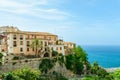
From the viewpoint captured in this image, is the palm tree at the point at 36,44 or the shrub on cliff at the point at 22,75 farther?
the palm tree at the point at 36,44

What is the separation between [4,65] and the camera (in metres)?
58.6

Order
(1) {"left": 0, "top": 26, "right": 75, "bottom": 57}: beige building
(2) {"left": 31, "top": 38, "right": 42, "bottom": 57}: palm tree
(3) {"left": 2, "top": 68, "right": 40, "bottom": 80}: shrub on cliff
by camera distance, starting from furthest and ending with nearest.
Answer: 1. (2) {"left": 31, "top": 38, "right": 42, "bottom": 57}: palm tree
2. (1) {"left": 0, "top": 26, "right": 75, "bottom": 57}: beige building
3. (3) {"left": 2, "top": 68, "right": 40, "bottom": 80}: shrub on cliff

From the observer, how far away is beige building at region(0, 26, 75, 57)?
6531 cm

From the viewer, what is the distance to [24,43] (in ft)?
219

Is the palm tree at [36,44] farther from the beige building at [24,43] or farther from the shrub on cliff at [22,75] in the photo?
the shrub on cliff at [22,75]

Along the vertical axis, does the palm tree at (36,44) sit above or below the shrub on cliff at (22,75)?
above

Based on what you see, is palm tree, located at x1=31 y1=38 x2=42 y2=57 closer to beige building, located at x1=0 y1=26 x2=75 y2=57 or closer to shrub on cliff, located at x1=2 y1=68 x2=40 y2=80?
beige building, located at x1=0 y1=26 x2=75 y2=57

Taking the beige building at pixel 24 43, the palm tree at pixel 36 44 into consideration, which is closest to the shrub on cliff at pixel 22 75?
the beige building at pixel 24 43

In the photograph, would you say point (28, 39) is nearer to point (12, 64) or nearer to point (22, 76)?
point (12, 64)

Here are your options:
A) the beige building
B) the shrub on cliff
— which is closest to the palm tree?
the beige building

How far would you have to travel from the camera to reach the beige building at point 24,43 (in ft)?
214

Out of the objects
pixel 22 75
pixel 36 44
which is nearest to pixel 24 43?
pixel 36 44

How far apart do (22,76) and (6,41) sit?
57.7ft

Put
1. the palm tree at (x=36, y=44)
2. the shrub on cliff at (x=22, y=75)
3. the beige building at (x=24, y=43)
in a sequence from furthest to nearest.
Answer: the palm tree at (x=36, y=44), the beige building at (x=24, y=43), the shrub on cliff at (x=22, y=75)
